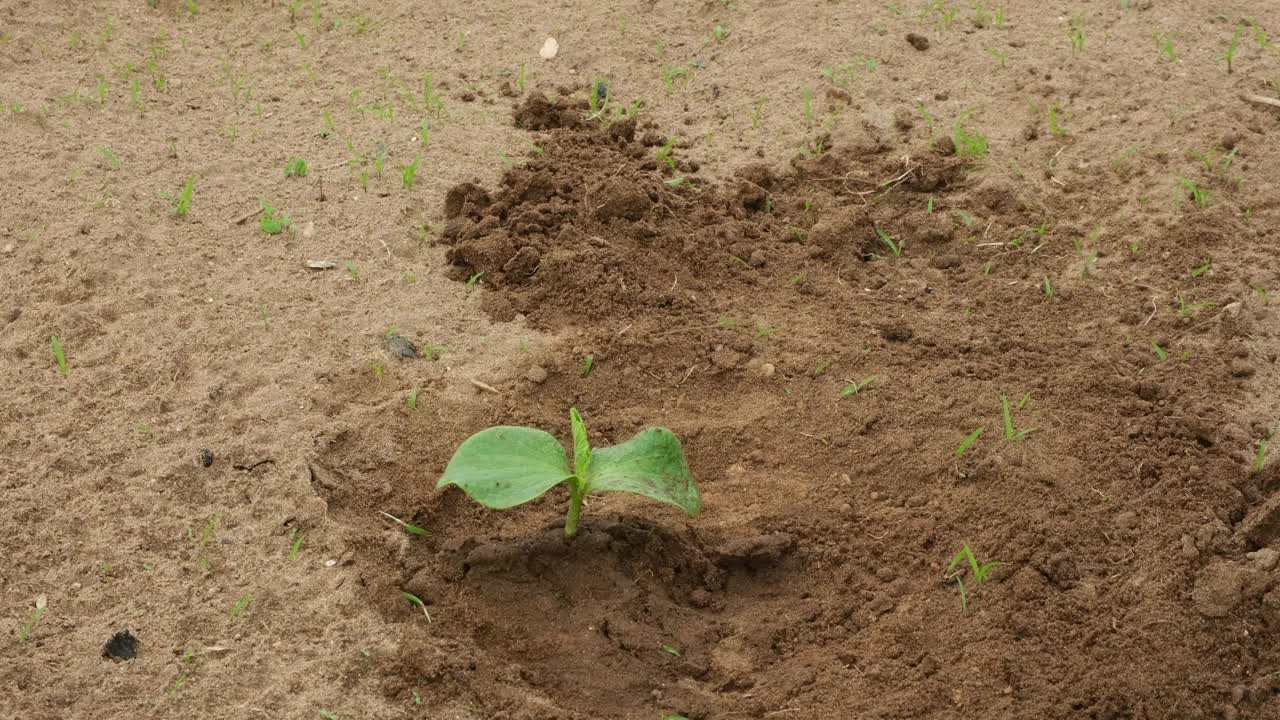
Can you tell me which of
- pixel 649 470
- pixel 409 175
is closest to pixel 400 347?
pixel 409 175

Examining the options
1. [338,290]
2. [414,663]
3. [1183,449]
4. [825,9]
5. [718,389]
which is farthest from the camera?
[825,9]

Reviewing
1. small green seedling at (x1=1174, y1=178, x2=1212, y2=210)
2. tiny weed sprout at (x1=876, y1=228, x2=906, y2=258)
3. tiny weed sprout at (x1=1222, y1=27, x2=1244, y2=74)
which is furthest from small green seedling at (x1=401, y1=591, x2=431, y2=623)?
tiny weed sprout at (x1=1222, y1=27, x2=1244, y2=74)

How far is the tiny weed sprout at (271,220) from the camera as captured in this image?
3590mm

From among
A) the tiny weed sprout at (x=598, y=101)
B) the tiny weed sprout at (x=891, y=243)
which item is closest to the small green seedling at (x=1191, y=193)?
the tiny weed sprout at (x=891, y=243)

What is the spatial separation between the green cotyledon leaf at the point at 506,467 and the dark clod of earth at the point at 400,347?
0.70 m

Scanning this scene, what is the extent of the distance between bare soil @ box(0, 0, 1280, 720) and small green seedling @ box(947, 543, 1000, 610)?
0.03 meters

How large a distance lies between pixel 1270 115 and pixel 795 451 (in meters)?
2.08

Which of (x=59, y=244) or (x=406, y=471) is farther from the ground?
(x=59, y=244)

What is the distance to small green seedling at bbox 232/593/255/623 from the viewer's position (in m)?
2.56

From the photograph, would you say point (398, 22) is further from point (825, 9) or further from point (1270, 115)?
point (1270, 115)

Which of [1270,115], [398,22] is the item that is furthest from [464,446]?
[1270,115]

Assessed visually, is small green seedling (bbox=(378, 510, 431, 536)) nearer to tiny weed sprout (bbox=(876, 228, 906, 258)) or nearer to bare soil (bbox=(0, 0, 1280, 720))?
bare soil (bbox=(0, 0, 1280, 720))

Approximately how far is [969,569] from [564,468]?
91cm

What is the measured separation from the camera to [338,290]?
11.2 feet
